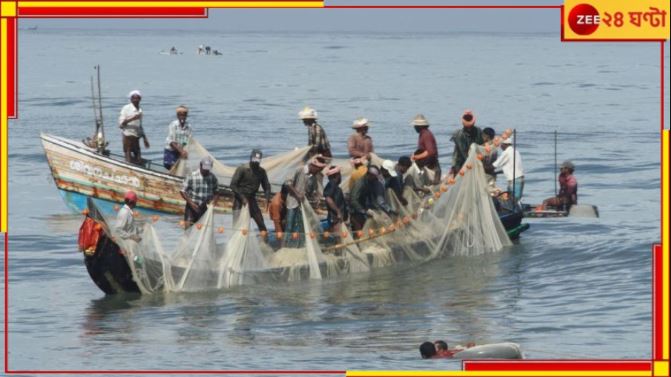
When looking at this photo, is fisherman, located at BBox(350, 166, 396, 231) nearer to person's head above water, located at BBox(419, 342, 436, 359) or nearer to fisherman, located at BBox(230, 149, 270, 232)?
fisherman, located at BBox(230, 149, 270, 232)

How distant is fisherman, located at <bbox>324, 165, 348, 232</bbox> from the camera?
22.2 meters

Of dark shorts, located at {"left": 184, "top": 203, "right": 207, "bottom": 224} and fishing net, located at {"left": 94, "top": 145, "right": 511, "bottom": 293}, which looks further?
dark shorts, located at {"left": 184, "top": 203, "right": 207, "bottom": 224}

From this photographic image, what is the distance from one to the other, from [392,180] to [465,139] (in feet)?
7.85

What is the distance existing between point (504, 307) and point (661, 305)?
9429 millimetres

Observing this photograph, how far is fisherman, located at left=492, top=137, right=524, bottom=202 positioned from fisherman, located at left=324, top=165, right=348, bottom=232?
386 centimetres

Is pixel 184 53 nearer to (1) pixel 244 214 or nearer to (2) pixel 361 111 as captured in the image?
(2) pixel 361 111

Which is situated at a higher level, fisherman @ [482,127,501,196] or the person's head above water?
fisherman @ [482,127,501,196]

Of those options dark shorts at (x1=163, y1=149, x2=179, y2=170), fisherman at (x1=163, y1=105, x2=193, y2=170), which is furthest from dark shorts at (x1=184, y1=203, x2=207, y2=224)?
dark shorts at (x1=163, y1=149, x2=179, y2=170)

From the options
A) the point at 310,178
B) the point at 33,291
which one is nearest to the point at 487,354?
A: the point at 310,178

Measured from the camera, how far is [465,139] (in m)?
25.1

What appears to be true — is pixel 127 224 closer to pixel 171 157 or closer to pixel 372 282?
pixel 372 282

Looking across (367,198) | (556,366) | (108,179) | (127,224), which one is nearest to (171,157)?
(108,179)

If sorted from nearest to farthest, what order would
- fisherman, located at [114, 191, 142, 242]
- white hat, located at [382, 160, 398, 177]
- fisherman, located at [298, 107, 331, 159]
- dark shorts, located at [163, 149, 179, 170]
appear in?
fisherman, located at [114, 191, 142, 242] < white hat, located at [382, 160, 398, 177] < fisherman, located at [298, 107, 331, 159] < dark shorts, located at [163, 149, 179, 170]

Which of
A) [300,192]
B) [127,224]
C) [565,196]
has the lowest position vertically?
[127,224]
